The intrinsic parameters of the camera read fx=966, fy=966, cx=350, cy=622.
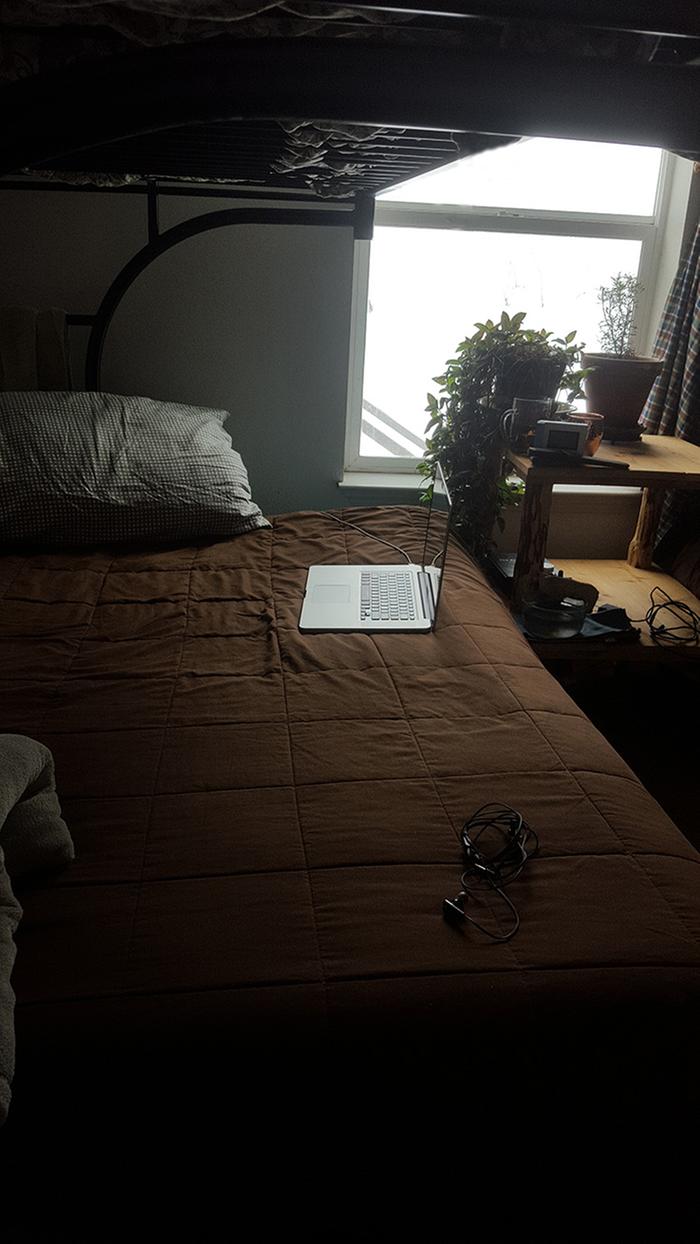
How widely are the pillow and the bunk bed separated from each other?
529 millimetres

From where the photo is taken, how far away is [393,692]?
163cm

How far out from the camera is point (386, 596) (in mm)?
2062

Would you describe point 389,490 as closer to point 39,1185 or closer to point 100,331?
point 100,331

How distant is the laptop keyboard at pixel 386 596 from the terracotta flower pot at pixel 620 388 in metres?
0.87

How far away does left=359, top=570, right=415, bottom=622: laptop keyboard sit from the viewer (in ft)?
6.47

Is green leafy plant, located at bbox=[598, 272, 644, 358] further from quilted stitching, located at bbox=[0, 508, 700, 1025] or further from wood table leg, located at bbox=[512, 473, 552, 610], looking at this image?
quilted stitching, located at bbox=[0, 508, 700, 1025]

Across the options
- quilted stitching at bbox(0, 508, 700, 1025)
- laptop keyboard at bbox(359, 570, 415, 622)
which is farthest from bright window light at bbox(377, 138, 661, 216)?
quilted stitching at bbox(0, 508, 700, 1025)

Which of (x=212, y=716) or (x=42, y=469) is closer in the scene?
(x=212, y=716)

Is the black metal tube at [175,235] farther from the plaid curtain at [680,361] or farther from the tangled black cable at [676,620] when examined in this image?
the tangled black cable at [676,620]

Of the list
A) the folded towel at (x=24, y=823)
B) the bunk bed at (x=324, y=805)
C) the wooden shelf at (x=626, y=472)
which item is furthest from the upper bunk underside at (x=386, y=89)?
the wooden shelf at (x=626, y=472)

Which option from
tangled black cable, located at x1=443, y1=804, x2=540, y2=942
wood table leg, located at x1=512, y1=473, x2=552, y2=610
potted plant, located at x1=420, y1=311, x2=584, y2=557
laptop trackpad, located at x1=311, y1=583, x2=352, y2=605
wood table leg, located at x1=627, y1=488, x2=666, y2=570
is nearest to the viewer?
tangled black cable, located at x1=443, y1=804, x2=540, y2=942

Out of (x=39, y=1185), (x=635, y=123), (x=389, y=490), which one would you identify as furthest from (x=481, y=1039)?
(x=389, y=490)

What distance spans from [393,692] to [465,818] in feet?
1.31

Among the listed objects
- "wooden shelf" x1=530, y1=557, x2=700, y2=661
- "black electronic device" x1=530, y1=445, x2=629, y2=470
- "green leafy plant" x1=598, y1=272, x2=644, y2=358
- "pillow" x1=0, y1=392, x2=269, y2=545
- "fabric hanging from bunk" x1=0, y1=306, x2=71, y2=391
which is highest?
"green leafy plant" x1=598, y1=272, x2=644, y2=358
